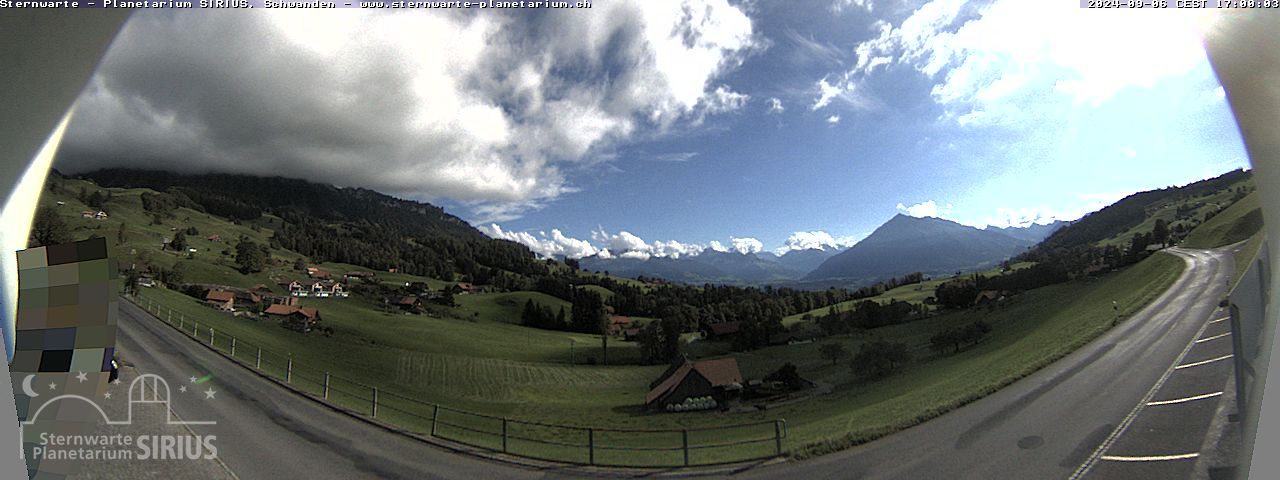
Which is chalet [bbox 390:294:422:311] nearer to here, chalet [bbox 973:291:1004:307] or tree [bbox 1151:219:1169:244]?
chalet [bbox 973:291:1004:307]

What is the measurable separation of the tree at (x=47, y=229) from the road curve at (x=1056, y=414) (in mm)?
5322

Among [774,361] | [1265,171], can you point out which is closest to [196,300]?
[774,361]

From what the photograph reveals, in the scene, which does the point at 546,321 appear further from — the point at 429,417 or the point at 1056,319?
the point at 1056,319

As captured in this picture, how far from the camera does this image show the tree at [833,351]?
3002mm

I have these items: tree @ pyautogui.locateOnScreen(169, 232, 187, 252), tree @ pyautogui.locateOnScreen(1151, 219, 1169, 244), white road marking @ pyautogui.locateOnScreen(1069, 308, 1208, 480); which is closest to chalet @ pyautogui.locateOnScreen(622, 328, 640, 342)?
white road marking @ pyautogui.locateOnScreen(1069, 308, 1208, 480)

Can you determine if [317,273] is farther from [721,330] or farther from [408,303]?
[721,330]

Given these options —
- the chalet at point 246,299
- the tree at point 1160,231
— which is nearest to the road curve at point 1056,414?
the tree at point 1160,231

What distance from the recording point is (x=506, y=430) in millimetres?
3117

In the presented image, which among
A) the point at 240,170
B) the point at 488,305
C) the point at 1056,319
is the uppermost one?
the point at 240,170

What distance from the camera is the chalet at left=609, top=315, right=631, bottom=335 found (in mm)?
3025

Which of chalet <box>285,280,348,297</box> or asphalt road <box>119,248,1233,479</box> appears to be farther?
chalet <box>285,280,348,297</box>

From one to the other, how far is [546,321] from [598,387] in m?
0.55

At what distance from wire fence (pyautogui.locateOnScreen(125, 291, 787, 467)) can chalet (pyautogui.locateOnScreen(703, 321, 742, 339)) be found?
564 mm

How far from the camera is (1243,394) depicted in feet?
10.3
